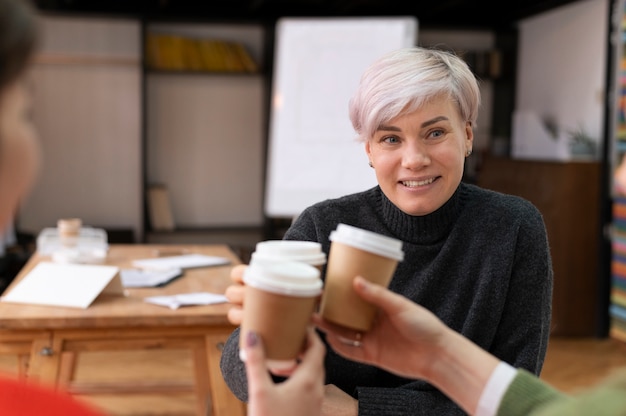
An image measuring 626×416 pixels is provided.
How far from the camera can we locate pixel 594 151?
5.90 meters

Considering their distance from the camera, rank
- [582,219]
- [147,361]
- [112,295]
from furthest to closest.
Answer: [582,219] < [147,361] < [112,295]

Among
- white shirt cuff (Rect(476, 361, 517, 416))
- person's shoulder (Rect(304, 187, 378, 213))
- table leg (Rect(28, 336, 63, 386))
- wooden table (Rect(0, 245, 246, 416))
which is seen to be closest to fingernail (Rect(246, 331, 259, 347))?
white shirt cuff (Rect(476, 361, 517, 416))

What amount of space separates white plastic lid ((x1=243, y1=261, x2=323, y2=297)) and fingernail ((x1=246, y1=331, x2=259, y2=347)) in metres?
0.06

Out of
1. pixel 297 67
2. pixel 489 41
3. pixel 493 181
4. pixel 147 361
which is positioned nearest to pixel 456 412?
pixel 297 67

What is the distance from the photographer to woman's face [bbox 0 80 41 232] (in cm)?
71

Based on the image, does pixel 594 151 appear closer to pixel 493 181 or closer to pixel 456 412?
pixel 493 181

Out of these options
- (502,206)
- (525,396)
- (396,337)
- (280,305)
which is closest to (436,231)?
(502,206)

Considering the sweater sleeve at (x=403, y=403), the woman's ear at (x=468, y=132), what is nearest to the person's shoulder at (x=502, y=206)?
the woman's ear at (x=468, y=132)

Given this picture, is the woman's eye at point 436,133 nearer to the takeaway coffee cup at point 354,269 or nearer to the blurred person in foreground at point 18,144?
the takeaway coffee cup at point 354,269

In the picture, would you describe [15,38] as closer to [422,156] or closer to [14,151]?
[14,151]

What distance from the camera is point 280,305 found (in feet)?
3.38

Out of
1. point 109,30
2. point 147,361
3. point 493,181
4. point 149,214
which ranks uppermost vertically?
point 109,30

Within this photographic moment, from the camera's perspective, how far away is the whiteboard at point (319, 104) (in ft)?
14.0

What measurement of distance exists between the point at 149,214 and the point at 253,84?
4.88 feet
